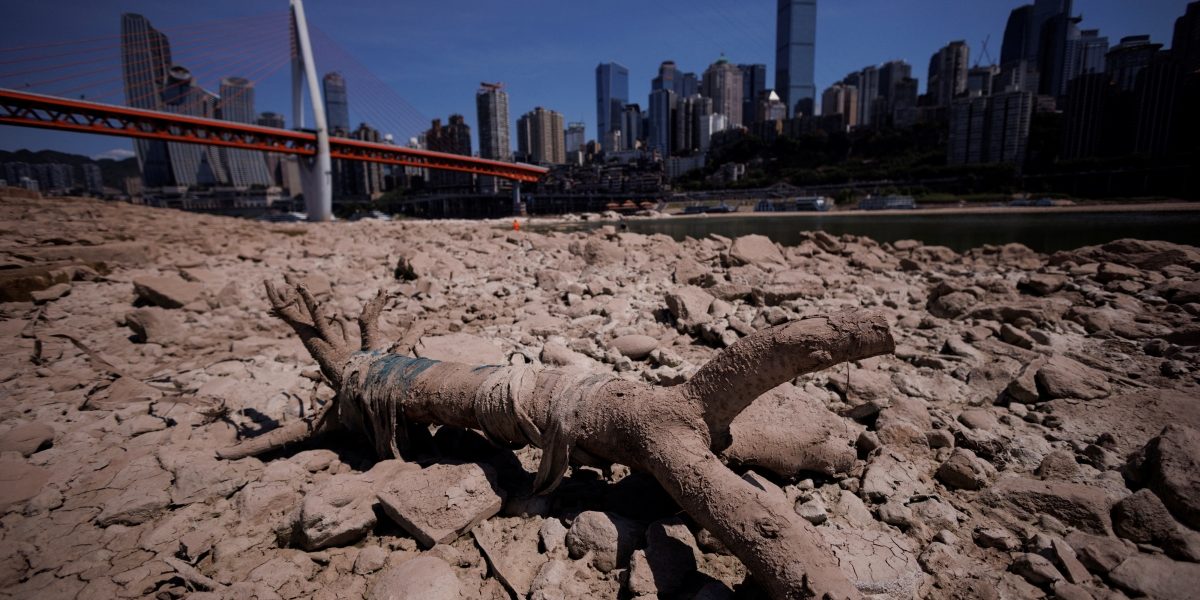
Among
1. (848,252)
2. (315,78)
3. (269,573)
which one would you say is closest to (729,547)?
(269,573)

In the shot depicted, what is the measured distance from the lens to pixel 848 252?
11.2 meters

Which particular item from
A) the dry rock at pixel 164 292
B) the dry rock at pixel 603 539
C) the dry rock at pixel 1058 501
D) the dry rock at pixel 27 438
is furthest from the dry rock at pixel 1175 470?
the dry rock at pixel 164 292

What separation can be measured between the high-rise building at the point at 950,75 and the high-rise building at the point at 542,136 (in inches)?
3541

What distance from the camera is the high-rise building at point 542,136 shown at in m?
127

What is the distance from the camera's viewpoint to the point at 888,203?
5803cm

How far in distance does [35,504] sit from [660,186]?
281ft

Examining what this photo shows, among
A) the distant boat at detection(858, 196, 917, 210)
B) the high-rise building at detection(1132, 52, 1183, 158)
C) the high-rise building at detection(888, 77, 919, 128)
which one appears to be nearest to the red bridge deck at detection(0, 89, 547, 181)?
the distant boat at detection(858, 196, 917, 210)

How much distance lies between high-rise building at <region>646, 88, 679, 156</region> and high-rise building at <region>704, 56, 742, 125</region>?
19942 mm

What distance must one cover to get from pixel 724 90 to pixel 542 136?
6333 cm

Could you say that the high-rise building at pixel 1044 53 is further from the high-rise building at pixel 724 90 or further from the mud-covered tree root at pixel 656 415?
the mud-covered tree root at pixel 656 415

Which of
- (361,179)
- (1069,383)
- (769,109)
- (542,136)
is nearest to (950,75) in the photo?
(769,109)

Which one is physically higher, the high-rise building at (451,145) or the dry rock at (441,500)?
the high-rise building at (451,145)

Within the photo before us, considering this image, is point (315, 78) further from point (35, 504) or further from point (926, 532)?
point (926, 532)

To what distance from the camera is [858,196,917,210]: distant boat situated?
56.2m
